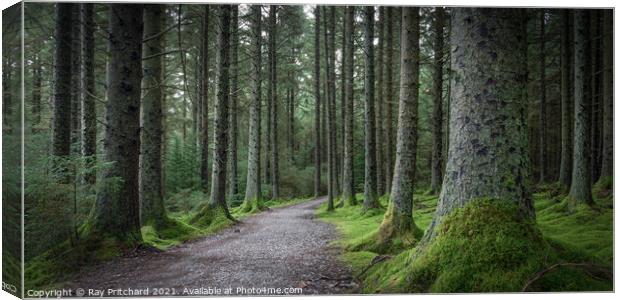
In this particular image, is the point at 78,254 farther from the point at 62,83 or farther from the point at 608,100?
the point at 608,100

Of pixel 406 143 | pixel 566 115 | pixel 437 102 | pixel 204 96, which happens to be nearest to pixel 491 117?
pixel 406 143

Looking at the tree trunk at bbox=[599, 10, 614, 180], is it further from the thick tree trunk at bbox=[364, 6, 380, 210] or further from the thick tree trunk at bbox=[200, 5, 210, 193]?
the thick tree trunk at bbox=[200, 5, 210, 193]

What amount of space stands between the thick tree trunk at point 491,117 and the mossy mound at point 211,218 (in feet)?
17.1

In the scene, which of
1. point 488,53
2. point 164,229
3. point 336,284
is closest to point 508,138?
point 488,53

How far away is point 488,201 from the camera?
318 cm

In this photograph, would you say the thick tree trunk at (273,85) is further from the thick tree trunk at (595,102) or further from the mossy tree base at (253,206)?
the thick tree trunk at (595,102)

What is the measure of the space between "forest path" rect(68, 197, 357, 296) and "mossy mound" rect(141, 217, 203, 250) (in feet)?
1.71

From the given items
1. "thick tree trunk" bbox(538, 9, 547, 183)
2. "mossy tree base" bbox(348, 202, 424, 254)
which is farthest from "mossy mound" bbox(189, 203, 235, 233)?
"thick tree trunk" bbox(538, 9, 547, 183)

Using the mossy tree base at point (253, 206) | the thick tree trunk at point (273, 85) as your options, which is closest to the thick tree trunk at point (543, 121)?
the thick tree trunk at point (273, 85)

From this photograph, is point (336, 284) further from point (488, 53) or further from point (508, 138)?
point (488, 53)

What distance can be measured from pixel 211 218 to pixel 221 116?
2.30m

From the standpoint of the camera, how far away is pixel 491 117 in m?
3.20

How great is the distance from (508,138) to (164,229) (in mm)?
5408

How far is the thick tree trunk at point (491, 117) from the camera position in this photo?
3.19 m
